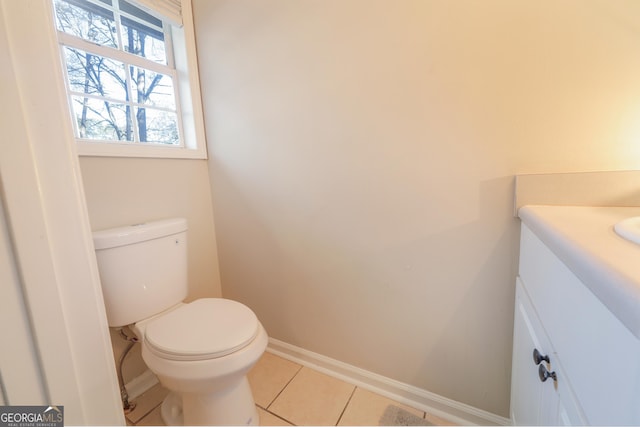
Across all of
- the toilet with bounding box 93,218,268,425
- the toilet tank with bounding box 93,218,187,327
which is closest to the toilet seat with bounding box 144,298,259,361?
the toilet with bounding box 93,218,268,425

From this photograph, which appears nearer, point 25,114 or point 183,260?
point 25,114

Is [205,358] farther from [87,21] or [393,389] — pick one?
[87,21]

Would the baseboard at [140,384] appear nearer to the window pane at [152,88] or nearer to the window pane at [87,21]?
the window pane at [152,88]

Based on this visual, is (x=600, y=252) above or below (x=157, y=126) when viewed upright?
below

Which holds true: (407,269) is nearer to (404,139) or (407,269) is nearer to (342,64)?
(404,139)

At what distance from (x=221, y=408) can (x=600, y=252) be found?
1.22 metres

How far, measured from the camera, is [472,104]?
2.94ft

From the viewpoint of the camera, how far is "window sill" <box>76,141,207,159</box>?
1045 millimetres

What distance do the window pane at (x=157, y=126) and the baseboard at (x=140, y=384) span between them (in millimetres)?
1198

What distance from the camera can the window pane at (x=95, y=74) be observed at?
1102 mm

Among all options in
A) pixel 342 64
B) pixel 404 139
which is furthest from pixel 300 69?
pixel 404 139

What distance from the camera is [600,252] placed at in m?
0.38

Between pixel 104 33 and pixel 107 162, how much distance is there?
616mm

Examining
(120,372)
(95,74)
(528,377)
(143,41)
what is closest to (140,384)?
(120,372)
